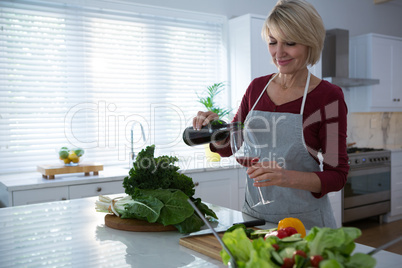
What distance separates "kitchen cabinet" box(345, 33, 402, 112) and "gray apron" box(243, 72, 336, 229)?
373cm

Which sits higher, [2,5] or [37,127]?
[2,5]

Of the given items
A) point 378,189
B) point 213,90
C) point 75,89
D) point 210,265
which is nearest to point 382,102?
point 378,189

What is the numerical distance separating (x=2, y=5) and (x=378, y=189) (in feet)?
A: 14.4

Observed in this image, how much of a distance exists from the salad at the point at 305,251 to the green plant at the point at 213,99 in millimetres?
3156

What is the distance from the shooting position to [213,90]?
172 inches

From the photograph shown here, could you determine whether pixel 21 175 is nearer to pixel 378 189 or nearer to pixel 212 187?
pixel 212 187

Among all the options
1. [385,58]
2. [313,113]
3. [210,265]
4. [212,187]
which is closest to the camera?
[210,265]

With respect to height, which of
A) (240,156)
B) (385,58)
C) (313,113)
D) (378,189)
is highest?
(385,58)

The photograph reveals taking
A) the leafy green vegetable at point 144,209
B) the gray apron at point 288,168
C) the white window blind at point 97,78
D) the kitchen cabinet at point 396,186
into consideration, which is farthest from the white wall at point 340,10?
the leafy green vegetable at point 144,209

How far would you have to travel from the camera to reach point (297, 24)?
1.67 m

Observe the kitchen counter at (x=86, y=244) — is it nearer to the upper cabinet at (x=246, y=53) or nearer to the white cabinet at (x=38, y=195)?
the white cabinet at (x=38, y=195)

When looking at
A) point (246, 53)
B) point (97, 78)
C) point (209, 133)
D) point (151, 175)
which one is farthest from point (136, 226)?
point (246, 53)

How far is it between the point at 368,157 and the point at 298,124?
3297 millimetres

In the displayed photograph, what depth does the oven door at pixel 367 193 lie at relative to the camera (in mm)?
4609
